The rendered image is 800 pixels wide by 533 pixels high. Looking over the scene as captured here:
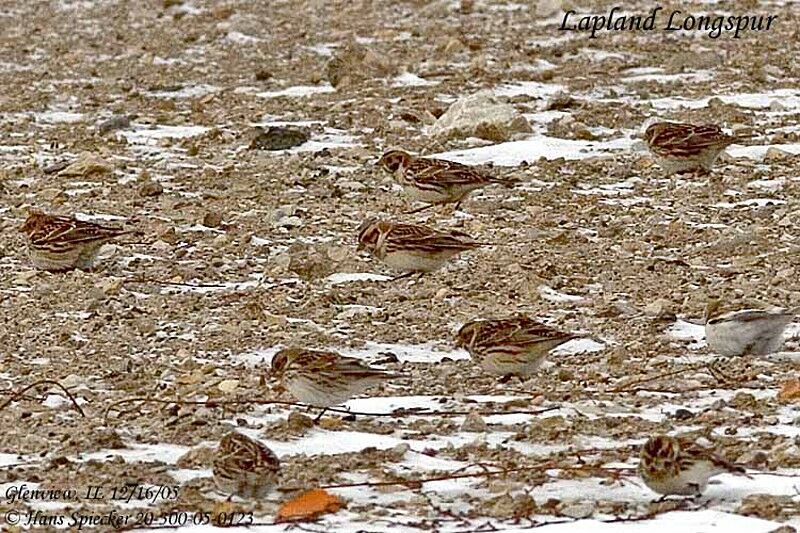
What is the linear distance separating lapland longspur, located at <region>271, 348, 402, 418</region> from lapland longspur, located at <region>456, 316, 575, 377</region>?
1.44 feet

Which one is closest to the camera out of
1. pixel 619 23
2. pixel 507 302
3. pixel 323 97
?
pixel 507 302

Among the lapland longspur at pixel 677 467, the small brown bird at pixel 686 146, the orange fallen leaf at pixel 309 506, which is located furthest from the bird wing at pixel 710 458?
the small brown bird at pixel 686 146

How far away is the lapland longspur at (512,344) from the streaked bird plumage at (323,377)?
45 cm

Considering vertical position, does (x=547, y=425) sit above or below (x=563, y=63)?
above

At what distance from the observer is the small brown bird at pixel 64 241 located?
871 cm

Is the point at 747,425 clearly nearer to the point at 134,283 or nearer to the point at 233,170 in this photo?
A: the point at 134,283

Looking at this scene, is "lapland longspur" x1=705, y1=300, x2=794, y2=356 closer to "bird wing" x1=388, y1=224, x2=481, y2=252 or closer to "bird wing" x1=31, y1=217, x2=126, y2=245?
"bird wing" x1=388, y1=224, x2=481, y2=252

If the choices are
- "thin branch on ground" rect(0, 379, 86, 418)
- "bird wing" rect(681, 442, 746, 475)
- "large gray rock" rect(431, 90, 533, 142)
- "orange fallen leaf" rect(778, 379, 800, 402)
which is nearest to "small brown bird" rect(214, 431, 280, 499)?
"thin branch on ground" rect(0, 379, 86, 418)

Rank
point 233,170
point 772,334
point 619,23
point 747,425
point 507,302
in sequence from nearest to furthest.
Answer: point 747,425, point 772,334, point 507,302, point 233,170, point 619,23

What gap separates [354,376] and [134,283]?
2.39 metres

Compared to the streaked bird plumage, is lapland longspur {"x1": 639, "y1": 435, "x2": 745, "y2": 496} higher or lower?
higher

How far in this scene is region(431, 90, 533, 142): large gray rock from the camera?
1133 centimetres

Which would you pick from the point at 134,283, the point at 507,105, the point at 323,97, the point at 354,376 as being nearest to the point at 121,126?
the point at 323,97

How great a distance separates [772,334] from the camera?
705 cm
